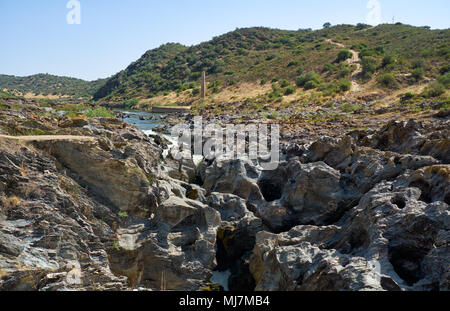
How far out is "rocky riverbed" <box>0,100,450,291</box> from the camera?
239 inches

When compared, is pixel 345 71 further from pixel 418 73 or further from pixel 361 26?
pixel 361 26

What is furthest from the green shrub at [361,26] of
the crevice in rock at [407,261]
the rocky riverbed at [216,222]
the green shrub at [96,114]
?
the crevice in rock at [407,261]

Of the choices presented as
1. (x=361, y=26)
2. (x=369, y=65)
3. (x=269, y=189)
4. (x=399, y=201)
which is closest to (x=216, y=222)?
(x=269, y=189)

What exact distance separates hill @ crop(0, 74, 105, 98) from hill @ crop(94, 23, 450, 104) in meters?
23.9

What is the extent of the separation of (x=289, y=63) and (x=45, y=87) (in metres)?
103

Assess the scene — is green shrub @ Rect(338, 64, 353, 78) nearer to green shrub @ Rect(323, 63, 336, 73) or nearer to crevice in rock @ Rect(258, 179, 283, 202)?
green shrub @ Rect(323, 63, 336, 73)

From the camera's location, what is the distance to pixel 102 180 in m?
9.16

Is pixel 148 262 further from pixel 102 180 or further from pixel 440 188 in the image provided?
pixel 440 188

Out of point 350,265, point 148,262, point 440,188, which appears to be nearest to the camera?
point 350,265

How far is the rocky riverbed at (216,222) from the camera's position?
239 inches

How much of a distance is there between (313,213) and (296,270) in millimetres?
4214

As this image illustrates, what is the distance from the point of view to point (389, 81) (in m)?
36.8
